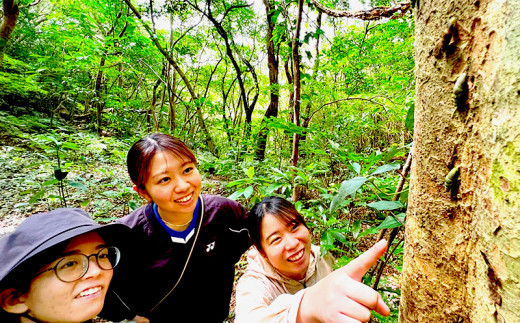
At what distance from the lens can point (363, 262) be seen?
56 cm

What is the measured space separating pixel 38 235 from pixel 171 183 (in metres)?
0.63

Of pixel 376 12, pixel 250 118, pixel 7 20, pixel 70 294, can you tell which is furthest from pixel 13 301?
pixel 7 20

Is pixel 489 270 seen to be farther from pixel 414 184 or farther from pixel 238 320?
pixel 238 320

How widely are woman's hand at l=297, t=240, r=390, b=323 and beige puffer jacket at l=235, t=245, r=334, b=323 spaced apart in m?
0.14

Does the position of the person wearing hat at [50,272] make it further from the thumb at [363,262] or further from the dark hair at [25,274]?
the thumb at [363,262]

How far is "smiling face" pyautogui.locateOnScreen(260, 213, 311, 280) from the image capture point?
50.9 inches

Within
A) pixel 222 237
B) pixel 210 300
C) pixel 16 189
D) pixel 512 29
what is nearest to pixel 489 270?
pixel 512 29

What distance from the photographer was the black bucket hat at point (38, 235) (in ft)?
2.98

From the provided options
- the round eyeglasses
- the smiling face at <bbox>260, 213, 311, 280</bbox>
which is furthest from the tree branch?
the round eyeglasses

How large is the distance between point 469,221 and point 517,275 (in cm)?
16

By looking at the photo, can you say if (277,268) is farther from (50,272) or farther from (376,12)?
(376,12)

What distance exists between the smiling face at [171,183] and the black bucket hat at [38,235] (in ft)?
1.16

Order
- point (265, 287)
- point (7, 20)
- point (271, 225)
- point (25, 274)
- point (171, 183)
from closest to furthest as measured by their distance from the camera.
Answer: point (25, 274) → point (265, 287) → point (271, 225) → point (171, 183) → point (7, 20)

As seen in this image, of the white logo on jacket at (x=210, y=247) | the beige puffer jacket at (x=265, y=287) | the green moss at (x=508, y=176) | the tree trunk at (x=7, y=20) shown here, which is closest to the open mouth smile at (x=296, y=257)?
the beige puffer jacket at (x=265, y=287)
